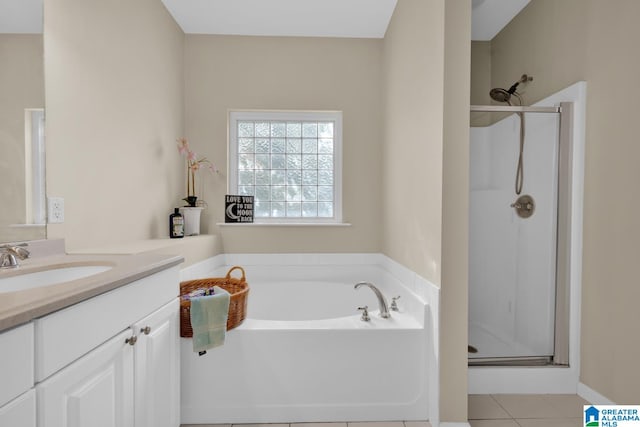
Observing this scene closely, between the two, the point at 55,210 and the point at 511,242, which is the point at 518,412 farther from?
the point at 55,210

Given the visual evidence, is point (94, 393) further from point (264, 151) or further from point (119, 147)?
point (264, 151)

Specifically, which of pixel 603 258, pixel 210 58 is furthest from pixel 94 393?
pixel 210 58

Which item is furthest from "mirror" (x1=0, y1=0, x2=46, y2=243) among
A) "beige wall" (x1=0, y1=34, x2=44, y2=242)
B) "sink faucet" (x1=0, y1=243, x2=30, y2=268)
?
"sink faucet" (x1=0, y1=243, x2=30, y2=268)

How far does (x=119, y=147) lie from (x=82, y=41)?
55 centimetres

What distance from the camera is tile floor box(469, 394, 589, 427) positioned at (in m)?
1.75

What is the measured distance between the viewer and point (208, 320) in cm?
158

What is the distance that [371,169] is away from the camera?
3.00 m

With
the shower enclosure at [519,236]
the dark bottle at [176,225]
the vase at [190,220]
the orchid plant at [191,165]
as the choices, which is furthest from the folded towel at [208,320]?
the shower enclosure at [519,236]

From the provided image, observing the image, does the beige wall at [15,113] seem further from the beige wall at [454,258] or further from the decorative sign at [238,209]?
the beige wall at [454,258]

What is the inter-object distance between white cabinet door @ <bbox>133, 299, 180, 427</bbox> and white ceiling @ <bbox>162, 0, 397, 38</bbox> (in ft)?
7.00

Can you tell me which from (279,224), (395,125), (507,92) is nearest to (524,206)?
(507,92)

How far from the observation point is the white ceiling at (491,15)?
2494 mm

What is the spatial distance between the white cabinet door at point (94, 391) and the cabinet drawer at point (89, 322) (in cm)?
3

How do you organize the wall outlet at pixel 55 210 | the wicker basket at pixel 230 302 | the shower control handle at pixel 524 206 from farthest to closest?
the shower control handle at pixel 524 206
the wicker basket at pixel 230 302
the wall outlet at pixel 55 210
